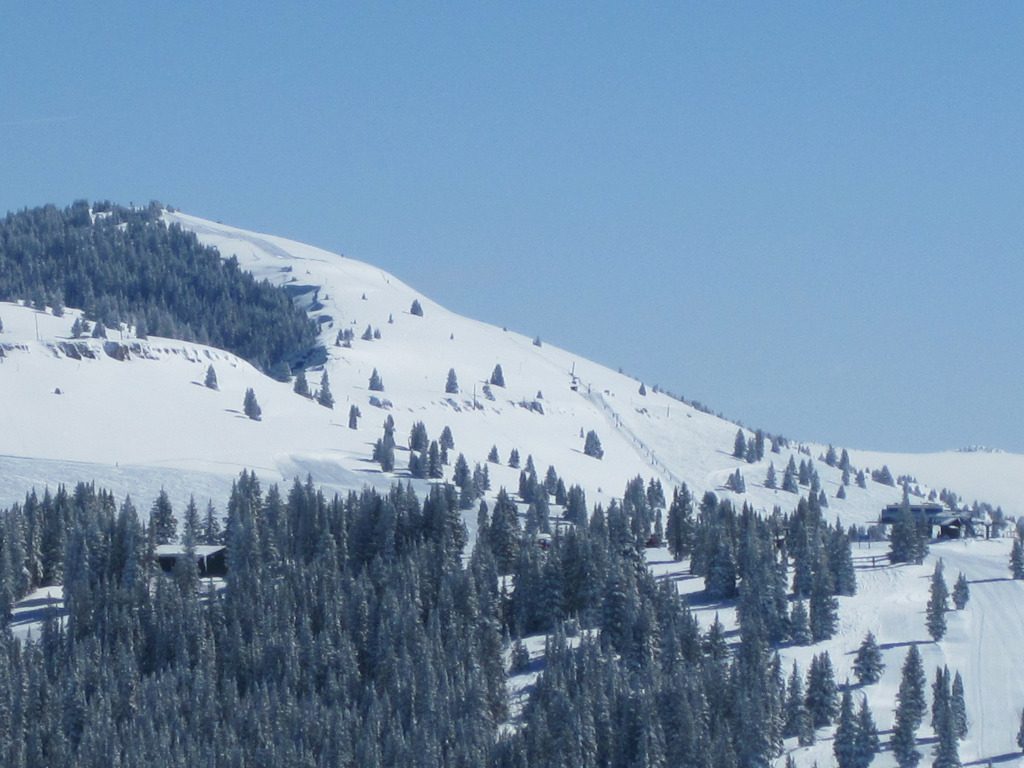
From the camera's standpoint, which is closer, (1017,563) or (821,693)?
(821,693)

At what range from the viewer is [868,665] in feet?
355

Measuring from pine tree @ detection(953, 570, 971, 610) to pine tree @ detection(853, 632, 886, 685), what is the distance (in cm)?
1994

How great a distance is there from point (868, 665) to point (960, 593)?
72.4 ft

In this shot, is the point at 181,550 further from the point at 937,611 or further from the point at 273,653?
the point at 937,611

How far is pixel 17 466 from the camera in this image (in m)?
182

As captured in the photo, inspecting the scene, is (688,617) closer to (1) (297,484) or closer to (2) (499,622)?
(2) (499,622)

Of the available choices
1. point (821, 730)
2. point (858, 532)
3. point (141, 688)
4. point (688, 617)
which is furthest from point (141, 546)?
point (858, 532)

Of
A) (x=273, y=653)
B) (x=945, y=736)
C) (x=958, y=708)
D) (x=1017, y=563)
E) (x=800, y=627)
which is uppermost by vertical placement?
(x=1017, y=563)

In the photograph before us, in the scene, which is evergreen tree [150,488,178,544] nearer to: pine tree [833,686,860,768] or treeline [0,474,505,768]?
treeline [0,474,505,768]

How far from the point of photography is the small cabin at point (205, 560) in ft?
464

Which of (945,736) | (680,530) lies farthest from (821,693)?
(680,530)

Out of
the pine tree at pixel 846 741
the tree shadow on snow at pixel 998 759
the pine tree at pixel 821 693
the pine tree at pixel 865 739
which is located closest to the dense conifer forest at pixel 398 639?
the pine tree at pixel 821 693

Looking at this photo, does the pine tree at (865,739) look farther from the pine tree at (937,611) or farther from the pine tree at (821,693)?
the pine tree at (937,611)

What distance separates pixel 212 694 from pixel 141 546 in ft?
107
